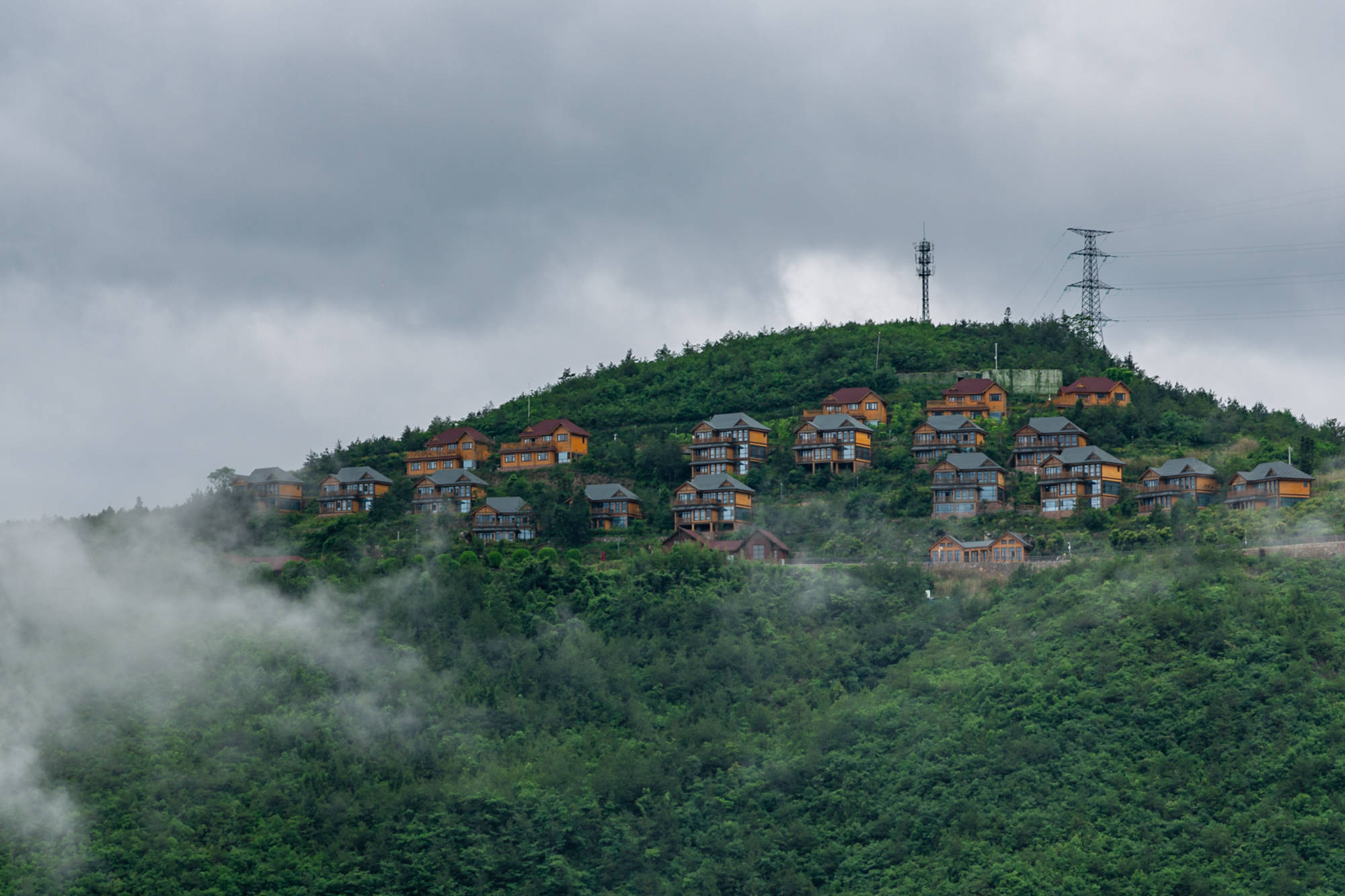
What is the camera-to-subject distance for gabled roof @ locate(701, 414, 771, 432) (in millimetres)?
98688

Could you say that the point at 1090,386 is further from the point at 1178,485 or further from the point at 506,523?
the point at 506,523

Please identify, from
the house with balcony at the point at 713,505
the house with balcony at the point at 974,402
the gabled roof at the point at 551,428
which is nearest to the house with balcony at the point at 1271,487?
the house with balcony at the point at 974,402

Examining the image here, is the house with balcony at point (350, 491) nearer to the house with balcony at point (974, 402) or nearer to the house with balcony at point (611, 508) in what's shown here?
the house with balcony at point (611, 508)

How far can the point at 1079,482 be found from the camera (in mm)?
88625

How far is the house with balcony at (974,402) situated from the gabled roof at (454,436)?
28621 mm

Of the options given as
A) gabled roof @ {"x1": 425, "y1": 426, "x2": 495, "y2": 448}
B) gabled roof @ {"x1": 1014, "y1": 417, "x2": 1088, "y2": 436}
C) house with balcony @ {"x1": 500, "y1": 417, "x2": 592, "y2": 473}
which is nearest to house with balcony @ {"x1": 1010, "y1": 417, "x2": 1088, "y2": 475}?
gabled roof @ {"x1": 1014, "y1": 417, "x2": 1088, "y2": 436}

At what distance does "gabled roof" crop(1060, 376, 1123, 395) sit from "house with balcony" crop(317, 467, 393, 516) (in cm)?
4202

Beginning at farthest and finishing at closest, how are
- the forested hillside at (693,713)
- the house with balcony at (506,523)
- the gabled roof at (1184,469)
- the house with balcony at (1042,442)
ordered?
the house with balcony at (506,523)
the house with balcony at (1042,442)
the gabled roof at (1184,469)
the forested hillside at (693,713)

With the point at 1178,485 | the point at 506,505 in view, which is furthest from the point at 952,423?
the point at 506,505

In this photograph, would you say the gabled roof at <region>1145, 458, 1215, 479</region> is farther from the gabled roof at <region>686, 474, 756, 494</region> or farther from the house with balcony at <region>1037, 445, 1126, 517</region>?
the gabled roof at <region>686, 474, 756, 494</region>

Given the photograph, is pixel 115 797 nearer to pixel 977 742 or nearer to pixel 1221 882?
pixel 977 742

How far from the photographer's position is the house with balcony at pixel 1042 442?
307 feet

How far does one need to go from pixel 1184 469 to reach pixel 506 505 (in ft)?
122

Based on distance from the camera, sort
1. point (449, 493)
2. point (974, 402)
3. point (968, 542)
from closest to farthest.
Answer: point (968, 542) < point (449, 493) < point (974, 402)
